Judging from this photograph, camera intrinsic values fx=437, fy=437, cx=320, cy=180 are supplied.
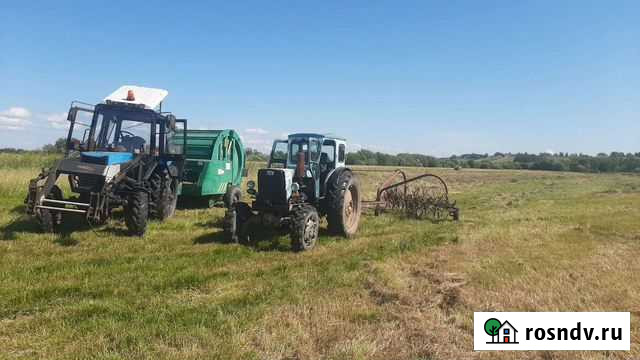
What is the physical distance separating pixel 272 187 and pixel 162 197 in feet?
10.2

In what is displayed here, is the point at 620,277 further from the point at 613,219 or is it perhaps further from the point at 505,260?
the point at 613,219

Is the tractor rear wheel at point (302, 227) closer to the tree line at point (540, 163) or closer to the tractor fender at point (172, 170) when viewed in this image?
the tractor fender at point (172, 170)

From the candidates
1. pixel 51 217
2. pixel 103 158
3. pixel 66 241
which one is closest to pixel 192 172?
pixel 103 158

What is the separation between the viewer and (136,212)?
829cm

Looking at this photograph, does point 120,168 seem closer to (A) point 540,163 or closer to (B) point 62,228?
(B) point 62,228

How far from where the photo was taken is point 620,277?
665cm

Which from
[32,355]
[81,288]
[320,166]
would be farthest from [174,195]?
[32,355]

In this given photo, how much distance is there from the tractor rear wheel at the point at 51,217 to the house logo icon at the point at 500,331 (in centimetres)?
773

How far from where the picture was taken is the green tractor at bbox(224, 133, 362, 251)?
26.8 ft

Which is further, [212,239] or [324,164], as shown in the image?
[324,164]

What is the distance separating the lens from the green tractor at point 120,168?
26.7ft

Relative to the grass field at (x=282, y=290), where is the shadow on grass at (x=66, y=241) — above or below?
above

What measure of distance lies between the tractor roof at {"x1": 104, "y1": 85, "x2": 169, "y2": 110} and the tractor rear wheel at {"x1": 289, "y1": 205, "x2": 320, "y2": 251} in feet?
14.7

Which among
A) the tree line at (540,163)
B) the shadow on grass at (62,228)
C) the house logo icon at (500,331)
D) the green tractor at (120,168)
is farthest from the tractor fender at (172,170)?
the tree line at (540,163)
